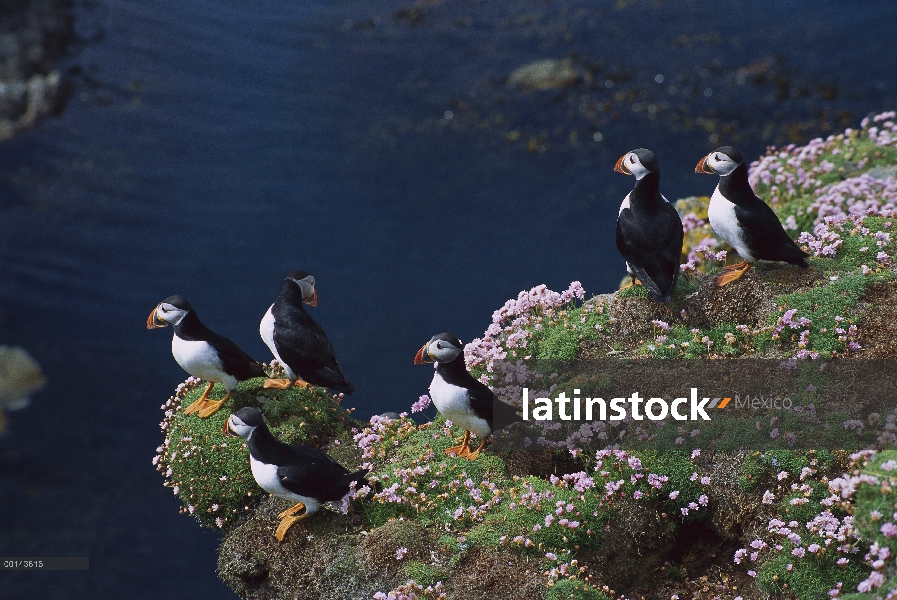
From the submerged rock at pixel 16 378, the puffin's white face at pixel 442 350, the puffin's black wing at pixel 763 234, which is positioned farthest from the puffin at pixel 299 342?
the submerged rock at pixel 16 378

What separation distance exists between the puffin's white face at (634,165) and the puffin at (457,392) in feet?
7.40

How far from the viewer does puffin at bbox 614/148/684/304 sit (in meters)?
7.77

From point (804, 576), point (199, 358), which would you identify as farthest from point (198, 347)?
point (804, 576)

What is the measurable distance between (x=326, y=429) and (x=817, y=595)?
15.8 ft

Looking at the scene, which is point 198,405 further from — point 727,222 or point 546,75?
point 546,75

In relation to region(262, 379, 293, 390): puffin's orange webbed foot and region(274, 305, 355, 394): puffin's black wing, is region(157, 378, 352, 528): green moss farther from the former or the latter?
region(274, 305, 355, 394): puffin's black wing

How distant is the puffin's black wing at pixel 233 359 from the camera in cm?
821

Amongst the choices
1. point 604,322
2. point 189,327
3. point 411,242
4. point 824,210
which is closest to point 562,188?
point 411,242

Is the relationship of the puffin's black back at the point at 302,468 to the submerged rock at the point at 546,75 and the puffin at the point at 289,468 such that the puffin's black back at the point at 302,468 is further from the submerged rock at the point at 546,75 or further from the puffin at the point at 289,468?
the submerged rock at the point at 546,75

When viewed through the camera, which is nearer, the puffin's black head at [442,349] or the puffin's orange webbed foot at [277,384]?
the puffin's black head at [442,349]

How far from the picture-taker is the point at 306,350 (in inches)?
326

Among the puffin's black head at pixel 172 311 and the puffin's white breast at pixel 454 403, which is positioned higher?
the puffin's black head at pixel 172 311

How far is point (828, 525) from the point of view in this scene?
6477 millimetres

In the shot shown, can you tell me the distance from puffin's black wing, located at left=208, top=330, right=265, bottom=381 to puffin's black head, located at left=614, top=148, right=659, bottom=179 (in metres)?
3.98
